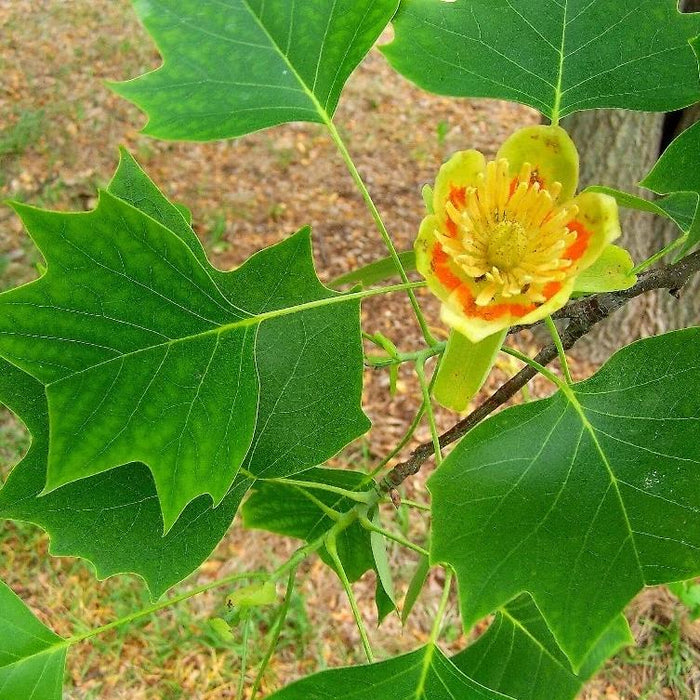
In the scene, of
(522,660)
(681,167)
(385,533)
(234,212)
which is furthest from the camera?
(234,212)

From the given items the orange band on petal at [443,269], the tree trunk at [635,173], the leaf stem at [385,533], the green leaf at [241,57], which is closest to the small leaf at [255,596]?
the leaf stem at [385,533]

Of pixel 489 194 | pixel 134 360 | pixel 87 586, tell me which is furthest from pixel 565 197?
pixel 87 586

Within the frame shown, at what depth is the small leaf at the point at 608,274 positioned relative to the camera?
2.28 ft

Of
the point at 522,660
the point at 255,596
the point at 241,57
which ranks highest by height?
the point at 241,57

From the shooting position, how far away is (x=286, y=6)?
0.85m

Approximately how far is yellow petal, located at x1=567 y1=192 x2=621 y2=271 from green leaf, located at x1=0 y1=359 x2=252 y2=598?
0.44 meters

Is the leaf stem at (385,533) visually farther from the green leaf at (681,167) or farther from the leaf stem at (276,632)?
the green leaf at (681,167)

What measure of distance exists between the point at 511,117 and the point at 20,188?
2.20m

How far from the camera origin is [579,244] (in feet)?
2.33

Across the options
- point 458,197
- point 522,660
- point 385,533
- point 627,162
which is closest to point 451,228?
point 458,197

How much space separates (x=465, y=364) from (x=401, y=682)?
1.08ft

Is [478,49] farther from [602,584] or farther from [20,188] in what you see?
[20,188]

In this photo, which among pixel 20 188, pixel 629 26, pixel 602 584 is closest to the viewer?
pixel 602 584

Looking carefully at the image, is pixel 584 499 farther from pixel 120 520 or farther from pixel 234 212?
pixel 234 212
